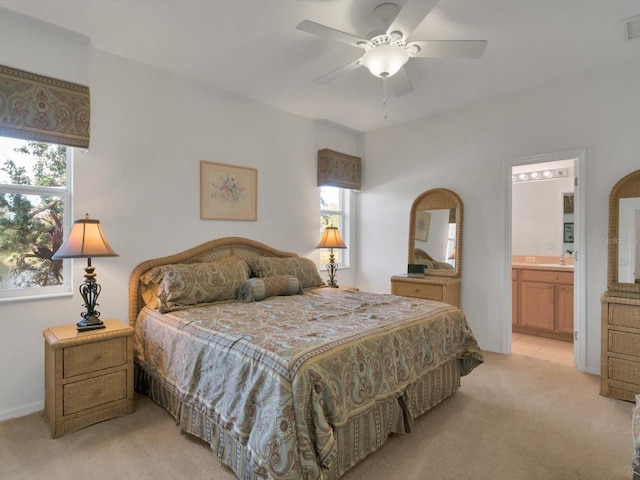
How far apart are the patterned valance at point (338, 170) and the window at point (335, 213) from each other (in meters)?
0.20

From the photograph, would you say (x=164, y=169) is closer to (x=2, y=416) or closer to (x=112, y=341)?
(x=112, y=341)

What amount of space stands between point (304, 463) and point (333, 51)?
2.81 metres

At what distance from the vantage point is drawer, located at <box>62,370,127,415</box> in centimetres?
226

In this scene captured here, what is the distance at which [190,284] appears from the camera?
112 inches

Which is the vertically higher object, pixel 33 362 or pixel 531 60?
pixel 531 60

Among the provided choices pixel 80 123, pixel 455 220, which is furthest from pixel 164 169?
pixel 455 220

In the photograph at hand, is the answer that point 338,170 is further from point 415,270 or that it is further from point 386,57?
point 386,57

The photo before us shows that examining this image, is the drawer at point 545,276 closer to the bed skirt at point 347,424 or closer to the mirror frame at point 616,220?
the mirror frame at point 616,220

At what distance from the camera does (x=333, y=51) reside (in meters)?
2.86

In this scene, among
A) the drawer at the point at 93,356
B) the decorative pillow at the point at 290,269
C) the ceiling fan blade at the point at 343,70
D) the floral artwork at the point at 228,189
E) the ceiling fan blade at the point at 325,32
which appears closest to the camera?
the ceiling fan blade at the point at 325,32

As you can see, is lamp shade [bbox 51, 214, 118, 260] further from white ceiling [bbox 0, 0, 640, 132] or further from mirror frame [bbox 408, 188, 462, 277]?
mirror frame [bbox 408, 188, 462, 277]

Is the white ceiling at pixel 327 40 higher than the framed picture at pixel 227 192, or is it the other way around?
the white ceiling at pixel 327 40

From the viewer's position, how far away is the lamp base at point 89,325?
242 centimetres

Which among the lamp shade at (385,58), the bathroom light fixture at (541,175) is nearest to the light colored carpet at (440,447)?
the lamp shade at (385,58)
